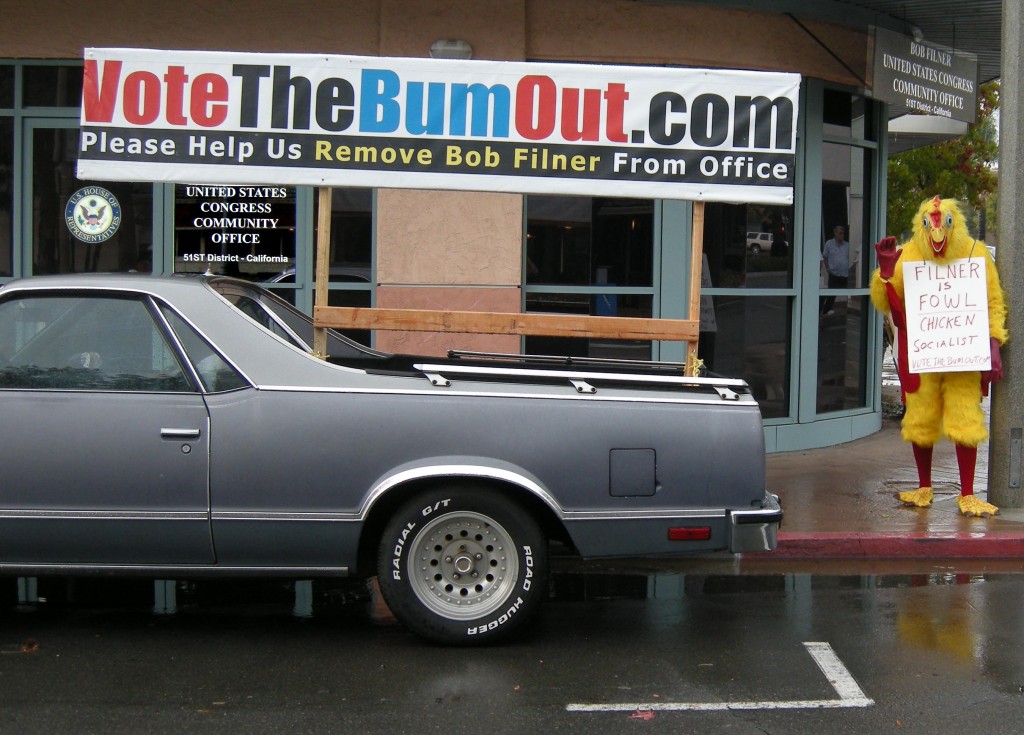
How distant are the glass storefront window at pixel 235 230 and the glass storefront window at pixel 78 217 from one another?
1.11 feet

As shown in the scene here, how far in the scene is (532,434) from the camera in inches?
209

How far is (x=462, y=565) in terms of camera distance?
5.39 metres

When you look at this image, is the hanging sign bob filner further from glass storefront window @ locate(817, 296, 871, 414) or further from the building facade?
glass storefront window @ locate(817, 296, 871, 414)

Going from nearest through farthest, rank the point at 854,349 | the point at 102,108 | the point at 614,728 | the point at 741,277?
the point at 614,728 < the point at 102,108 < the point at 741,277 < the point at 854,349

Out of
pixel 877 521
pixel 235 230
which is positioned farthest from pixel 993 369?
pixel 235 230

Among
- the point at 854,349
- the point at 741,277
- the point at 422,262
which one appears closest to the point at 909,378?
the point at 741,277

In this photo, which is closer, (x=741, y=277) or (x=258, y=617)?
(x=258, y=617)

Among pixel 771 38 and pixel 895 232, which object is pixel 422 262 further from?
pixel 895 232

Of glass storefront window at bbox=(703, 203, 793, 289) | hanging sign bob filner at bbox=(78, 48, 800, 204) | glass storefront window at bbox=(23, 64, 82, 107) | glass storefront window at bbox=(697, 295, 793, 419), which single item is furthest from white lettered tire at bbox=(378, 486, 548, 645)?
glass storefront window at bbox=(23, 64, 82, 107)

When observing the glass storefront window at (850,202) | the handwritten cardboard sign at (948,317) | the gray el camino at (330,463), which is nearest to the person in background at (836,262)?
the glass storefront window at (850,202)

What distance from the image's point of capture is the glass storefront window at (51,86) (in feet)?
32.9

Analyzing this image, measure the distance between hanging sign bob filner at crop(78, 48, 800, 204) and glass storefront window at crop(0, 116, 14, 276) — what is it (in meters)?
4.53

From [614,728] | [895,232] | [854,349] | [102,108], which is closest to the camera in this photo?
[614,728]

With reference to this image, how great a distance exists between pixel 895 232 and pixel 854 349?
40.0ft
